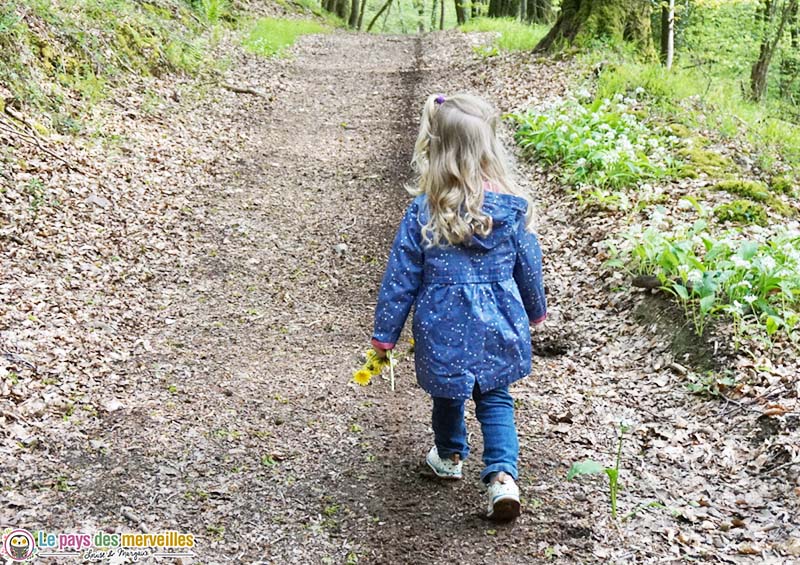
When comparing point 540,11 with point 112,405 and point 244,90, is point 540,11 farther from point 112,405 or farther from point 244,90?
point 112,405

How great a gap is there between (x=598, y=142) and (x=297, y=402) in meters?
4.84

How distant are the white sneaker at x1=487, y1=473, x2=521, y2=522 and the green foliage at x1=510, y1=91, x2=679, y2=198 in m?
4.50

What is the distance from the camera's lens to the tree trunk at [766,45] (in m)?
17.9

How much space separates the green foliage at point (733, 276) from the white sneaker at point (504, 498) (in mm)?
2139

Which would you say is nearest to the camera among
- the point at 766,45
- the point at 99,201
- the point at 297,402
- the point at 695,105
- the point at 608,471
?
the point at 608,471

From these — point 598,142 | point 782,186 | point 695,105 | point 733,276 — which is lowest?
point 733,276

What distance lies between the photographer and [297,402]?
4.69m

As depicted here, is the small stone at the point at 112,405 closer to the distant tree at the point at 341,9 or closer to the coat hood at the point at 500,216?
the coat hood at the point at 500,216

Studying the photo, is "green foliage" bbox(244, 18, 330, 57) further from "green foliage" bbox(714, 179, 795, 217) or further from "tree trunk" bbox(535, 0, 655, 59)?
"green foliage" bbox(714, 179, 795, 217)

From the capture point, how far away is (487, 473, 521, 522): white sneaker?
3.38 meters

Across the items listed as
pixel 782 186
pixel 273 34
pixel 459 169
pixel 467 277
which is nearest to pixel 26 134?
pixel 459 169

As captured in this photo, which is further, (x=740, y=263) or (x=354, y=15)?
(x=354, y=15)

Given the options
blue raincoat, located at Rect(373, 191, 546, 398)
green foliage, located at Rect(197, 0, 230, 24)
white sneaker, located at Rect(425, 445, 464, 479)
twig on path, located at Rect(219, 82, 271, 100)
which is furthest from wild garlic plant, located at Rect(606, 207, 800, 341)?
green foliage, located at Rect(197, 0, 230, 24)

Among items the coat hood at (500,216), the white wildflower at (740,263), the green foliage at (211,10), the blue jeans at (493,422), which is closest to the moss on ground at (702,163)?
the white wildflower at (740,263)
